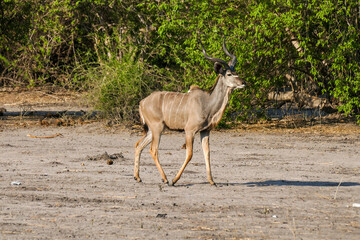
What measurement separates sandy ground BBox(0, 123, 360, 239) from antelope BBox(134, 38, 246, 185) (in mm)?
645

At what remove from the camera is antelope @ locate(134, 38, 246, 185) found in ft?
30.5

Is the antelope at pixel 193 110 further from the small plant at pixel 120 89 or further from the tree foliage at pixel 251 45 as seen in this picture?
the small plant at pixel 120 89

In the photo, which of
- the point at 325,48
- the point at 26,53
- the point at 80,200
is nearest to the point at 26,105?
the point at 26,53

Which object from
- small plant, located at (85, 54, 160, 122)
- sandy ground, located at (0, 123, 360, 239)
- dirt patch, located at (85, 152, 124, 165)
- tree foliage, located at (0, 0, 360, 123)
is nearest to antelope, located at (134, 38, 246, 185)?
sandy ground, located at (0, 123, 360, 239)

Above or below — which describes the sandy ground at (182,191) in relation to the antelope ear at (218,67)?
below

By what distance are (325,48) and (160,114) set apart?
7.50 metres

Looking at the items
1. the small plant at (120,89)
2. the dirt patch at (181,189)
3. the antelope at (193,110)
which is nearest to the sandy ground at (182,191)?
the dirt patch at (181,189)

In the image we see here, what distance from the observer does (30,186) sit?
9.27 m

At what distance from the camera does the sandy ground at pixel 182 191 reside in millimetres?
6914

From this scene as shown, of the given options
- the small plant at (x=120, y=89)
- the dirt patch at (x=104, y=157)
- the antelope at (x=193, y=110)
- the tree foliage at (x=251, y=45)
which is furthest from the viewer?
the small plant at (x=120, y=89)

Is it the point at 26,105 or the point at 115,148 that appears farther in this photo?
the point at 26,105

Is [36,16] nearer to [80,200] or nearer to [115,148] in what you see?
[115,148]

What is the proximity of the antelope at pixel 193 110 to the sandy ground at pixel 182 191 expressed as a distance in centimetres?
65

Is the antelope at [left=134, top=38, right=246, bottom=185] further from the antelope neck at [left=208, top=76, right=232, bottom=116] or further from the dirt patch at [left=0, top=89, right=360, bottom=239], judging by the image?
the dirt patch at [left=0, top=89, right=360, bottom=239]
